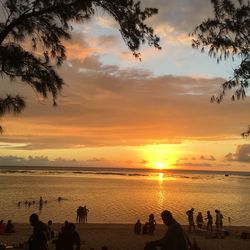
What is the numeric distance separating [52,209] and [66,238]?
103 feet

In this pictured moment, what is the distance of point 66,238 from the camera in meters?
9.28

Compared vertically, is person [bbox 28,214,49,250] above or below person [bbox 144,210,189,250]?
below

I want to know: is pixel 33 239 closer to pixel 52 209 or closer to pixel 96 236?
pixel 96 236

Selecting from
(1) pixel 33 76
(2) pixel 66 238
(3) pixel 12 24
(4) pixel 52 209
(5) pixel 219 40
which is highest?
(5) pixel 219 40

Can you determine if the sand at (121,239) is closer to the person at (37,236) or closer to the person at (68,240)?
the person at (68,240)

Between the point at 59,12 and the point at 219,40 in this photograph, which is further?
the point at 219,40

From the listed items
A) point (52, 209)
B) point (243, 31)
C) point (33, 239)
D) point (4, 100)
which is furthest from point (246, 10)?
point (52, 209)

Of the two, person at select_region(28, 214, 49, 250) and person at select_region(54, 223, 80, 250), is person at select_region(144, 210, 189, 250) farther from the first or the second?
person at select_region(54, 223, 80, 250)

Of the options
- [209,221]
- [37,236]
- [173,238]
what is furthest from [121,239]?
[173,238]

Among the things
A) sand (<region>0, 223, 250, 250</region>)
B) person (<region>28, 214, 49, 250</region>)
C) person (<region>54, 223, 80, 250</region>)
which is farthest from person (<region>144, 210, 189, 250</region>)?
sand (<region>0, 223, 250, 250</region>)

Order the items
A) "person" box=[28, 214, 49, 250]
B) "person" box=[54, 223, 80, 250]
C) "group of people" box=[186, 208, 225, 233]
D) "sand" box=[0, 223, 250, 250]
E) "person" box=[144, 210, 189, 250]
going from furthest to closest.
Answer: "group of people" box=[186, 208, 225, 233] < "sand" box=[0, 223, 250, 250] < "person" box=[54, 223, 80, 250] < "person" box=[28, 214, 49, 250] < "person" box=[144, 210, 189, 250]

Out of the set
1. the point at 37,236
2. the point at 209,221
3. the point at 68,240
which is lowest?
the point at 209,221

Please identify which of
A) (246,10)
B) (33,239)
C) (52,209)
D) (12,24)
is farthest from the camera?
(52,209)

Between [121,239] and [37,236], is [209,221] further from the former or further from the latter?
[37,236]
